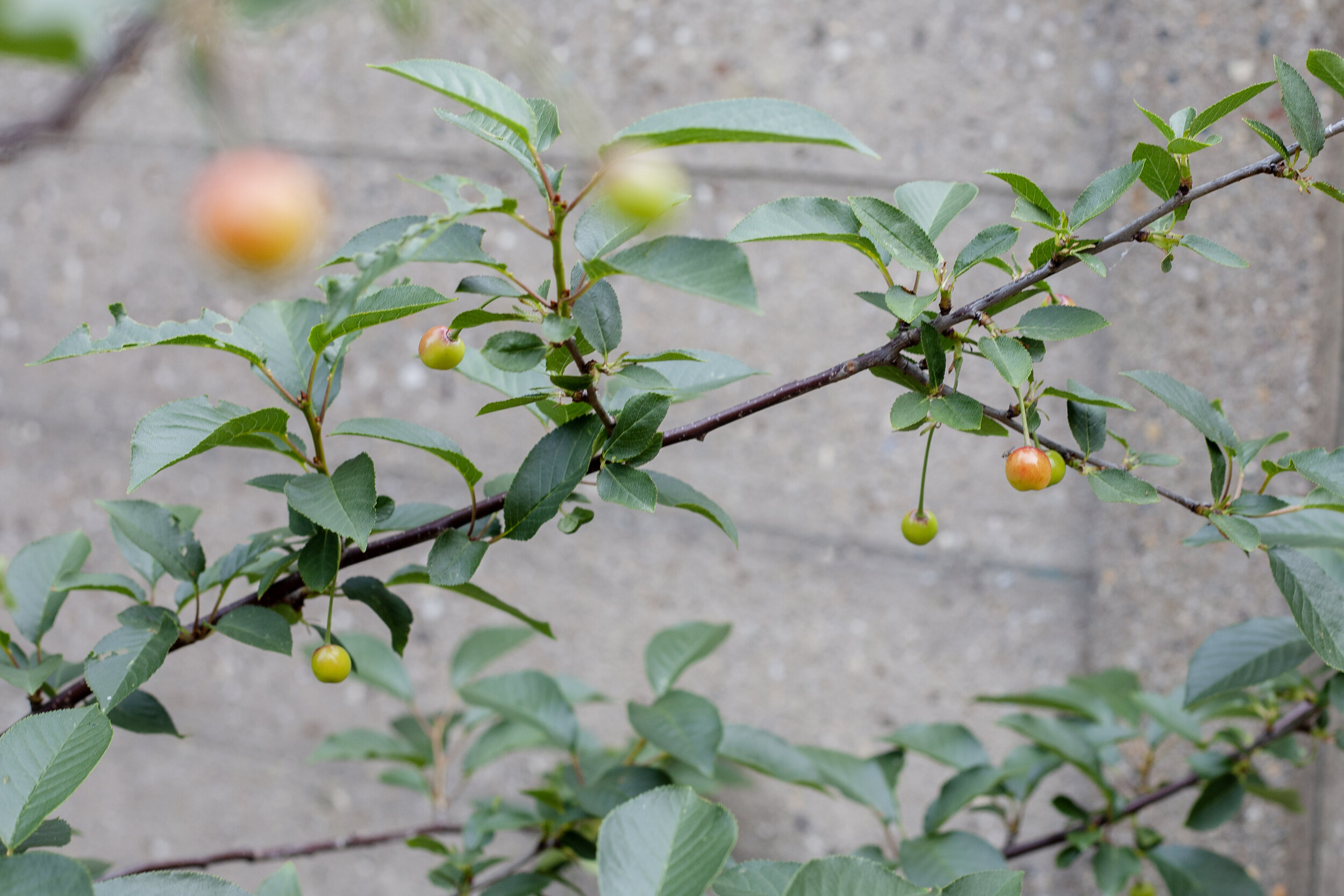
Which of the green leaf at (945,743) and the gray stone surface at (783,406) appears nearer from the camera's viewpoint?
the green leaf at (945,743)

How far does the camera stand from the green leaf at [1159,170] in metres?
0.48

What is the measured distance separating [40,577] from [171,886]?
37cm

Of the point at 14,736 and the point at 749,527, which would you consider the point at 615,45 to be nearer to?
the point at 749,527

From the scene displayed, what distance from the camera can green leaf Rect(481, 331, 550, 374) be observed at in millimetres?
458

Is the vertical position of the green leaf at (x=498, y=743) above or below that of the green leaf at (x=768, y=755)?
below

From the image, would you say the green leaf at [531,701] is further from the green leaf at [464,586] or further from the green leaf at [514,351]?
the green leaf at [514,351]

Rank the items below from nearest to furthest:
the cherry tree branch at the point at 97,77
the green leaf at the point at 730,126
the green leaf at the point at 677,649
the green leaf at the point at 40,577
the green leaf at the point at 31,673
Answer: the cherry tree branch at the point at 97,77 → the green leaf at the point at 730,126 → the green leaf at the point at 31,673 → the green leaf at the point at 40,577 → the green leaf at the point at 677,649

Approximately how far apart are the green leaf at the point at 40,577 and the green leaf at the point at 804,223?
0.55 m

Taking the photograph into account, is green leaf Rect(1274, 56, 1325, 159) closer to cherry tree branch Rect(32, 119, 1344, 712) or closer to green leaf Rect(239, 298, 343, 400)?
cherry tree branch Rect(32, 119, 1344, 712)

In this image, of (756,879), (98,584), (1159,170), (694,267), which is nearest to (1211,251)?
(1159,170)

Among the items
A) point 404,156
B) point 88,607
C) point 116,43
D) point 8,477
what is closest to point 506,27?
point 116,43

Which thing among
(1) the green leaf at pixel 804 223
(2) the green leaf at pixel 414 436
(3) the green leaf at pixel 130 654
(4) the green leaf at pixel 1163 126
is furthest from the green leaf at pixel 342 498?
(4) the green leaf at pixel 1163 126

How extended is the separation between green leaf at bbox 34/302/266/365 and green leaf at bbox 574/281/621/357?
179mm

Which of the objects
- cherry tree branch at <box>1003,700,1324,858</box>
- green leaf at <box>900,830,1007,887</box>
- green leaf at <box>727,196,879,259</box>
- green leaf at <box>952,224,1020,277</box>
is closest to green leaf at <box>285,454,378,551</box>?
green leaf at <box>727,196,879,259</box>
